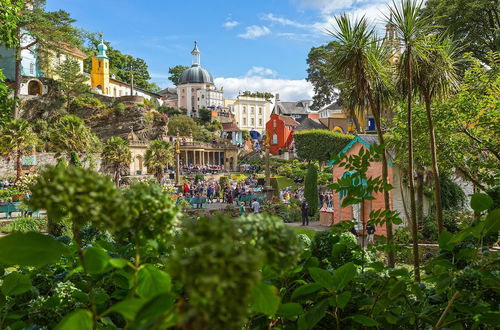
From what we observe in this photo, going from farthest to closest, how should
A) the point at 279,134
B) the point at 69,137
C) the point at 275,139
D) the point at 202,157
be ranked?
the point at 275,139
the point at 279,134
the point at 202,157
the point at 69,137

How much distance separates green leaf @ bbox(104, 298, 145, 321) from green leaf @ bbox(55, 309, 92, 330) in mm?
63

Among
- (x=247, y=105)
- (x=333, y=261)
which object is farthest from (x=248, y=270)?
(x=247, y=105)

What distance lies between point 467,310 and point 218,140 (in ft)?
208

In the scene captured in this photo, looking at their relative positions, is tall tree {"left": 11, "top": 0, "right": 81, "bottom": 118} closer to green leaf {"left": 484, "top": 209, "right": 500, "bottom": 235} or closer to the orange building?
the orange building

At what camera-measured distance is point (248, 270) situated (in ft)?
2.07

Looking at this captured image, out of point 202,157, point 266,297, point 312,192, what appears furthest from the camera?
point 202,157

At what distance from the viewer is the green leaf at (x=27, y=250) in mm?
806

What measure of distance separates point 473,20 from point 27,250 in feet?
94.5

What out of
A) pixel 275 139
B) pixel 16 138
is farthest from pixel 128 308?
pixel 275 139

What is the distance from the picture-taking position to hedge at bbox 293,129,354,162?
134 ft

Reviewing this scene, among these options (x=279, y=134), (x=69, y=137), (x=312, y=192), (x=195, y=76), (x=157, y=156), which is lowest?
(x=312, y=192)

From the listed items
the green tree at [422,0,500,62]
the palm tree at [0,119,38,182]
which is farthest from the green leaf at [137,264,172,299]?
the palm tree at [0,119,38,182]

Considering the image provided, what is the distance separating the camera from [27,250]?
0.82 m

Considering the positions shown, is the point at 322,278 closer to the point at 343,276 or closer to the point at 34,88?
the point at 343,276
